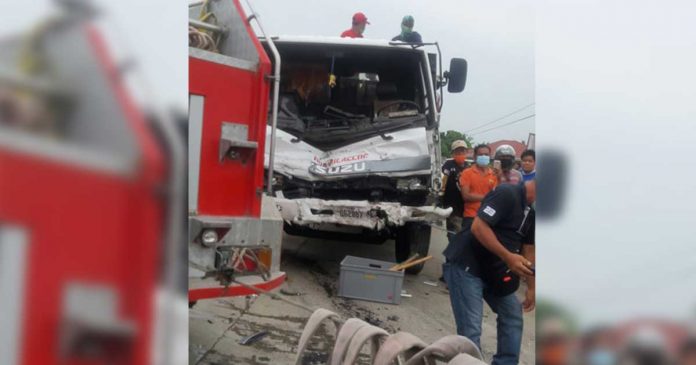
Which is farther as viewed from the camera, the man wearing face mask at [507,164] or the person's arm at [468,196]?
the person's arm at [468,196]

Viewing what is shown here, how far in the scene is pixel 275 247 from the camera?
6.99 feet

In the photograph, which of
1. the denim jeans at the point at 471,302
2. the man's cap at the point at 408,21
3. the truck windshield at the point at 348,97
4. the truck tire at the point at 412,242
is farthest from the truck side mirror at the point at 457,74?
the truck tire at the point at 412,242

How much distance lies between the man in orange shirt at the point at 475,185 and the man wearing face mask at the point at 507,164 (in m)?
0.32

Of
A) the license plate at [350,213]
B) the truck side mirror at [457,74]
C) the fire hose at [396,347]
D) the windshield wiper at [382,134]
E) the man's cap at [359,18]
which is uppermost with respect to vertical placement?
the windshield wiper at [382,134]

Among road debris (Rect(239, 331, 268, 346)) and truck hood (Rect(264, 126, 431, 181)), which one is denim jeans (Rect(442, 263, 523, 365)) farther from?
truck hood (Rect(264, 126, 431, 181))

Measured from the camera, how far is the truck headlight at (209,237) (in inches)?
57.8

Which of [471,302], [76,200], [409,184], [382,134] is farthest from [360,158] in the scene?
[76,200]

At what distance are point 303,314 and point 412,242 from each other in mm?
1562

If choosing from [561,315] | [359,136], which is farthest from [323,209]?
[561,315]

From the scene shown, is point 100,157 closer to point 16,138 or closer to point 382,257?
point 16,138

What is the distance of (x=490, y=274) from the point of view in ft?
7.89

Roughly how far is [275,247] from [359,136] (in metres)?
2.73

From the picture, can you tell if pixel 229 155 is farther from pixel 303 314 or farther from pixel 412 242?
pixel 412 242

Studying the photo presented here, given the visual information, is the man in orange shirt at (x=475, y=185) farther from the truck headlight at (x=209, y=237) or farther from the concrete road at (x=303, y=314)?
the truck headlight at (x=209, y=237)
